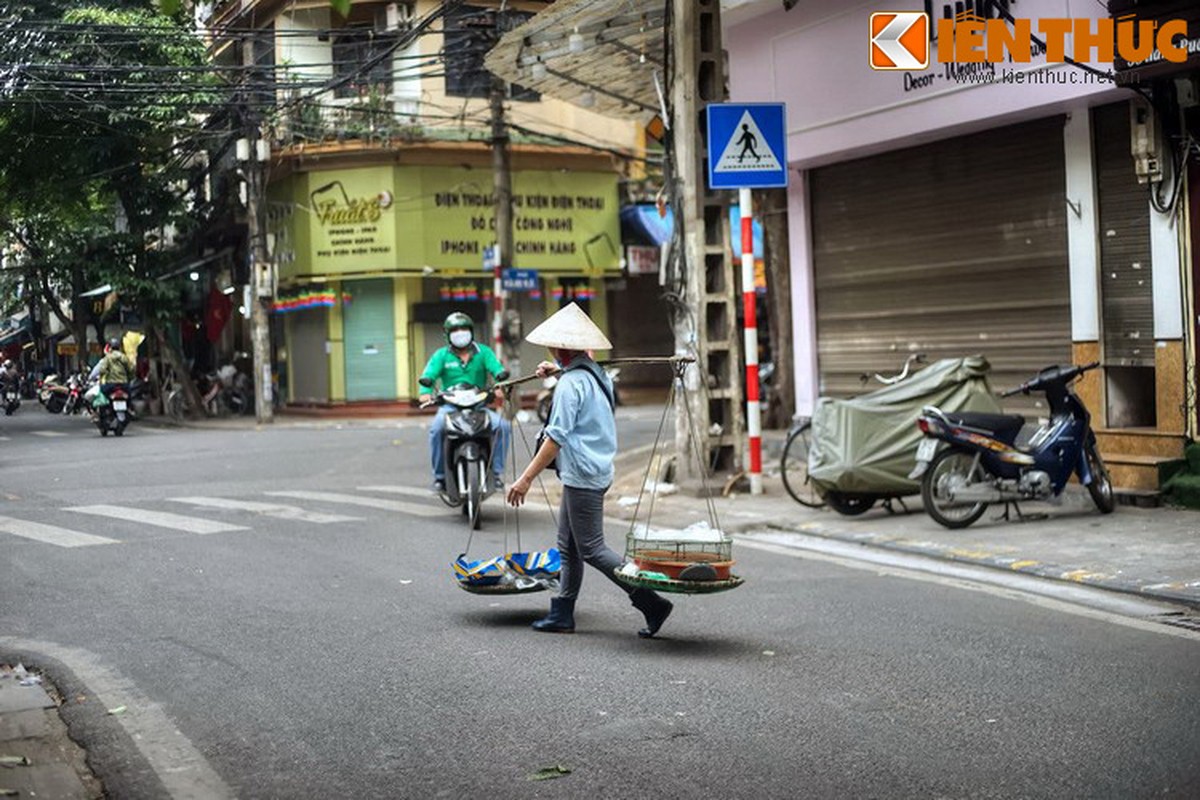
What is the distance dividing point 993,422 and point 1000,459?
32 cm

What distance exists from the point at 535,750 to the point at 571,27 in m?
11.2

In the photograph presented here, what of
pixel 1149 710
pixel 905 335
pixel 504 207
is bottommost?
pixel 1149 710

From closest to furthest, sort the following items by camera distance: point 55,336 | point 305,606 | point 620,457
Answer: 1. point 305,606
2. point 620,457
3. point 55,336

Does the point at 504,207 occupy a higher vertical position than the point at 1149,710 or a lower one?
higher

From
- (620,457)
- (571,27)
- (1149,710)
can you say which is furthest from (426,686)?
(620,457)

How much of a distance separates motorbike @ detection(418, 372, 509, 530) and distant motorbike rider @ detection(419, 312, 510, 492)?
82 mm

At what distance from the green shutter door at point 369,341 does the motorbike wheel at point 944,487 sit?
73.5 ft

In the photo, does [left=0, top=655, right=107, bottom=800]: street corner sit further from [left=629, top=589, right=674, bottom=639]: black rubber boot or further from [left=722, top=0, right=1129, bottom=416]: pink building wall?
[left=722, top=0, right=1129, bottom=416]: pink building wall

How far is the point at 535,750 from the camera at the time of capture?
17.5 feet

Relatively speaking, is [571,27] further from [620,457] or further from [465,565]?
[465,565]

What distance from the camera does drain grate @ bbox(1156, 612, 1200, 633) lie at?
7.56 meters

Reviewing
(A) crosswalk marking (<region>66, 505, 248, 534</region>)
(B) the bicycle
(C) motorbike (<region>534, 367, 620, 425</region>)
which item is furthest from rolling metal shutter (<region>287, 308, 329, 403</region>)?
(B) the bicycle

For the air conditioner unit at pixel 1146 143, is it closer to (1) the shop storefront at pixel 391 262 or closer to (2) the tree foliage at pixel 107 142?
(2) the tree foliage at pixel 107 142

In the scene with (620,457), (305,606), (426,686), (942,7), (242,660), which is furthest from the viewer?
(620,457)
